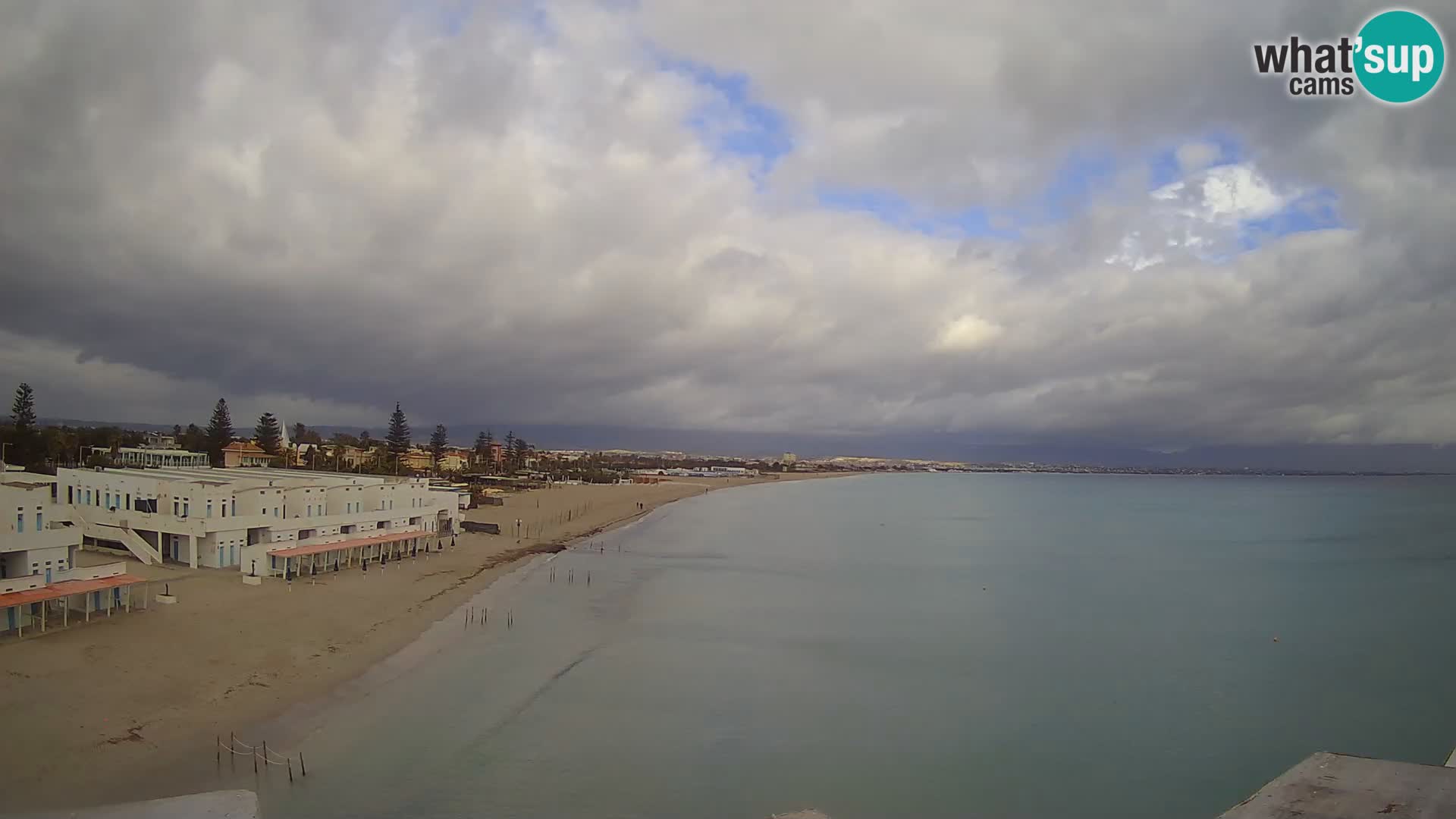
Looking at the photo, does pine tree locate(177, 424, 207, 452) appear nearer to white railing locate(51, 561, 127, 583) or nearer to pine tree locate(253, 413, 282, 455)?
pine tree locate(253, 413, 282, 455)

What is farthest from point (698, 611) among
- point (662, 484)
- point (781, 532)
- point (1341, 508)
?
point (1341, 508)

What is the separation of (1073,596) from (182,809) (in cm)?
3627

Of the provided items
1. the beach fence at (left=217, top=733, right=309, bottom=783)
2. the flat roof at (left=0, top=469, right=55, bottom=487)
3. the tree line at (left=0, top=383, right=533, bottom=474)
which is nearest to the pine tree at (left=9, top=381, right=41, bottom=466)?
the tree line at (left=0, top=383, right=533, bottom=474)

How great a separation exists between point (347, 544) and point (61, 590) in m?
12.7

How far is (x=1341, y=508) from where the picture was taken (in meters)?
109

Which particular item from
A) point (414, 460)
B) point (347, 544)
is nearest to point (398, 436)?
point (414, 460)

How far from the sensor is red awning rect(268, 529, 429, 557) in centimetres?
2883

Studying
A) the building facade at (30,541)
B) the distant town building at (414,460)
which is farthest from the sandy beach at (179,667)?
the distant town building at (414,460)

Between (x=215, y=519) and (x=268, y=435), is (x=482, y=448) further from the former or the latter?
(x=215, y=519)

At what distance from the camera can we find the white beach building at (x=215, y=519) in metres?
28.7

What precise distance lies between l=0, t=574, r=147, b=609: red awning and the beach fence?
785 centimetres

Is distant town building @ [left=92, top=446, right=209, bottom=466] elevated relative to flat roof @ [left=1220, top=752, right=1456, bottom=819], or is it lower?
elevated

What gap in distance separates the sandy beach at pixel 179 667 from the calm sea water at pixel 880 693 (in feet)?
5.60

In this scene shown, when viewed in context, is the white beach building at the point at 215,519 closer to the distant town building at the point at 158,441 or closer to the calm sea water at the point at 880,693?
the calm sea water at the point at 880,693
